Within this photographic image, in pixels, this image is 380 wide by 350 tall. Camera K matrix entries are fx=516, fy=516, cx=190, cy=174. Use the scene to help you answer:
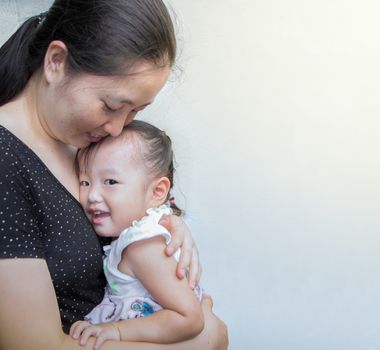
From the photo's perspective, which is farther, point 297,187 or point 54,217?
point 297,187

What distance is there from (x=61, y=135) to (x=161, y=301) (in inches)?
17.5

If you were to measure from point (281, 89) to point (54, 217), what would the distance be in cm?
117

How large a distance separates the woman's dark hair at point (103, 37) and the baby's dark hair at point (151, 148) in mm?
212

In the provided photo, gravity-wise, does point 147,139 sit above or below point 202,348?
above

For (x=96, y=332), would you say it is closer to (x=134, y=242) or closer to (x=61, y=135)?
(x=134, y=242)

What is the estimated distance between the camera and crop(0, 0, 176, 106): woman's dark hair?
110cm

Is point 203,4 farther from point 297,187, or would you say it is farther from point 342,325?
point 342,325

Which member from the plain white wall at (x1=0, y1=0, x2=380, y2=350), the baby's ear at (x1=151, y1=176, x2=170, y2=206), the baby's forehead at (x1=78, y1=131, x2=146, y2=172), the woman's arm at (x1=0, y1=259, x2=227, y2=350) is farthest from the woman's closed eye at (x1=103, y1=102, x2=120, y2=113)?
the plain white wall at (x1=0, y1=0, x2=380, y2=350)

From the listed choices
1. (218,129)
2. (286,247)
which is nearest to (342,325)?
(286,247)

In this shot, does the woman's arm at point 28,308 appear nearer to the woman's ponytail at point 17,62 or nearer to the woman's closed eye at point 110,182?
the woman's closed eye at point 110,182

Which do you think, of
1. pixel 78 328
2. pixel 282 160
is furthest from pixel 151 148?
pixel 282 160

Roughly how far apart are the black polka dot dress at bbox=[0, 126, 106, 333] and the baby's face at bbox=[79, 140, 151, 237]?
39 millimetres

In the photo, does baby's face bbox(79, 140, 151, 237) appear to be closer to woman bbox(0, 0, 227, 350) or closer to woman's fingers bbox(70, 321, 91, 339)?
woman bbox(0, 0, 227, 350)

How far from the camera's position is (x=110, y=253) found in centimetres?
121
